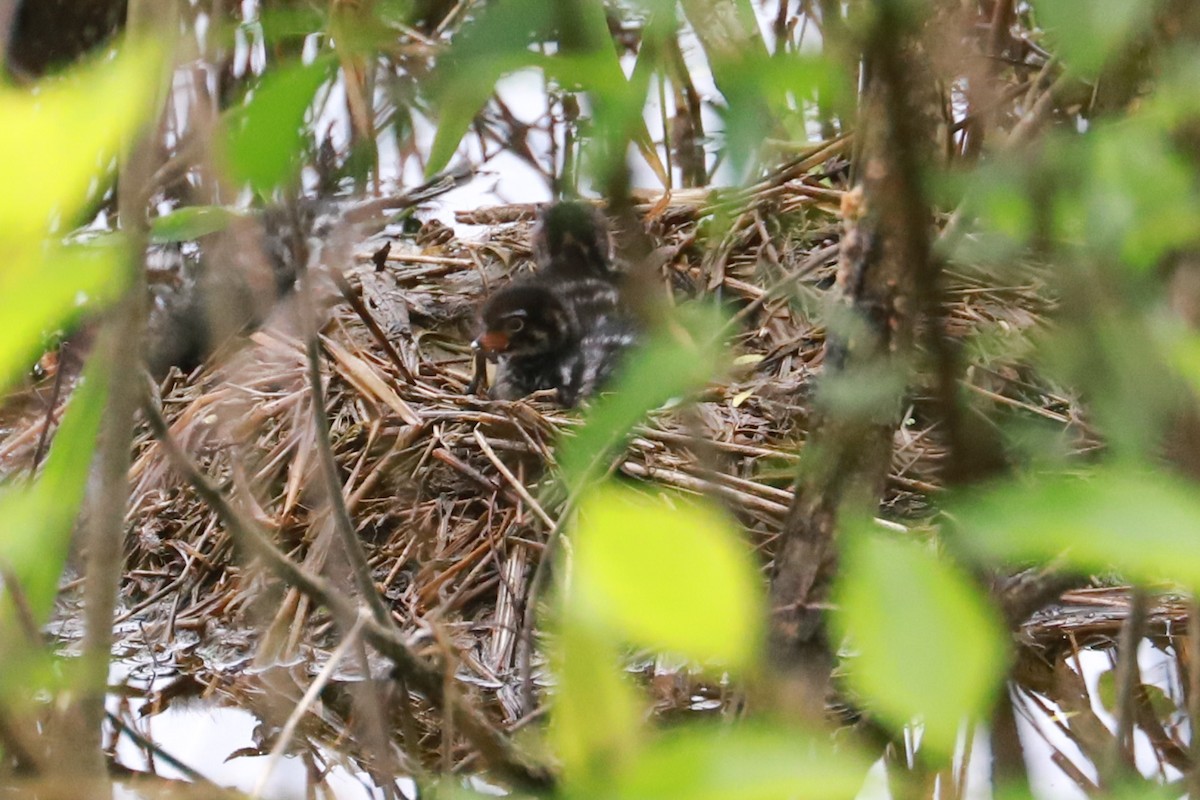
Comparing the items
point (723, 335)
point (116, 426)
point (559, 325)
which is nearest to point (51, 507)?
point (116, 426)

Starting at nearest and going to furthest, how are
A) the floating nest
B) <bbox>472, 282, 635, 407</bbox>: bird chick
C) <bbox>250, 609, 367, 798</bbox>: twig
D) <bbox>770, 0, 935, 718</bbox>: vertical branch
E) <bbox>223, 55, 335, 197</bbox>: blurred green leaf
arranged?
<bbox>223, 55, 335, 197</bbox>: blurred green leaf → <bbox>250, 609, 367, 798</bbox>: twig → <bbox>770, 0, 935, 718</bbox>: vertical branch → the floating nest → <bbox>472, 282, 635, 407</bbox>: bird chick

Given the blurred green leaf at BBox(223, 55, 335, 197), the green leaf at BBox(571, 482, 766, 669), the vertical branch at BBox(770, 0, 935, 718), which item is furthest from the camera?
the vertical branch at BBox(770, 0, 935, 718)

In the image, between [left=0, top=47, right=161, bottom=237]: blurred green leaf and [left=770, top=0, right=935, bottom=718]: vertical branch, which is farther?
[left=770, top=0, right=935, bottom=718]: vertical branch

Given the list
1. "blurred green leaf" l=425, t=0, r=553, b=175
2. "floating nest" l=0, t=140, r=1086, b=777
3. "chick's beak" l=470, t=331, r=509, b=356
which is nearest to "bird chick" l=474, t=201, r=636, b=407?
"chick's beak" l=470, t=331, r=509, b=356

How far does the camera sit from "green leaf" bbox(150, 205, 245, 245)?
1.85 ft

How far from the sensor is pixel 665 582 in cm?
25

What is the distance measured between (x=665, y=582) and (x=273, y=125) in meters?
0.23

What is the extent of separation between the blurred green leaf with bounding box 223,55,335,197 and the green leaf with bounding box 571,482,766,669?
0.19m

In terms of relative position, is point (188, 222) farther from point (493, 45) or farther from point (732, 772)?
point (732, 772)

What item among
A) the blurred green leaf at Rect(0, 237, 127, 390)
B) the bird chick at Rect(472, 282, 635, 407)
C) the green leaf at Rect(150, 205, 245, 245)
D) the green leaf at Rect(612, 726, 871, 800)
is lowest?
the bird chick at Rect(472, 282, 635, 407)

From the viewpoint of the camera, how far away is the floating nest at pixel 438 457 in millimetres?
1592

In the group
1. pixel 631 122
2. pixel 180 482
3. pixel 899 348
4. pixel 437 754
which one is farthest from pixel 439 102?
pixel 180 482

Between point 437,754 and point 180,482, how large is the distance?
1045mm

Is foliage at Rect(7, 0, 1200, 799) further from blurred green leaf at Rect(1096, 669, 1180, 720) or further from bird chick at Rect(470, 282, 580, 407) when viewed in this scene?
bird chick at Rect(470, 282, 580, 407)
